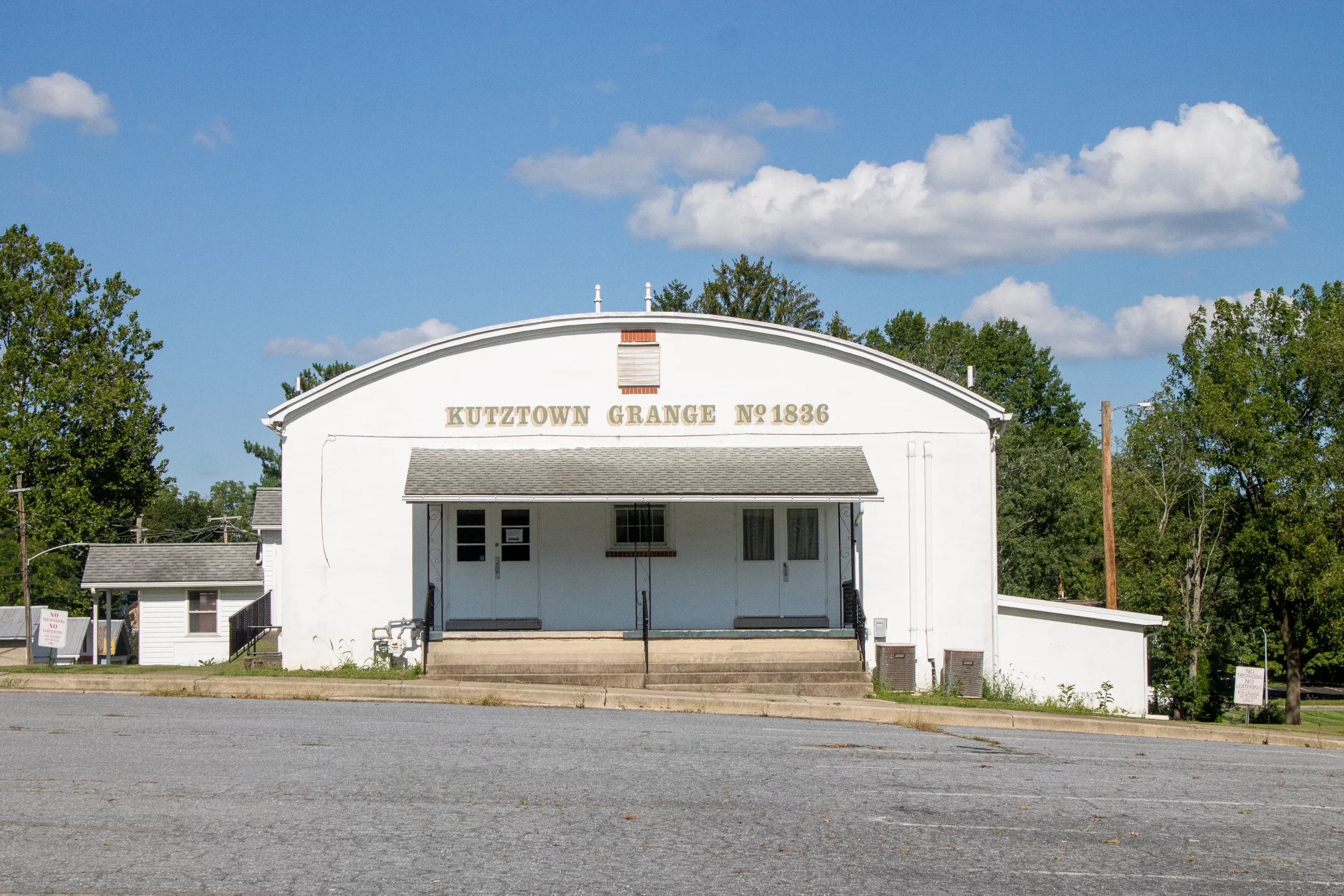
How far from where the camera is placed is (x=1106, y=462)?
89.0ft

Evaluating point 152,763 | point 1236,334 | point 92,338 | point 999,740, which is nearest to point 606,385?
point 999,740

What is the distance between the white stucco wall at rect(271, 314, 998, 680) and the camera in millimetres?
19703

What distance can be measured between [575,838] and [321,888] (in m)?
1.78

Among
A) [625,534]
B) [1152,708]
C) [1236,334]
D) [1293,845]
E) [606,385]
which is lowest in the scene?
[1152,708]

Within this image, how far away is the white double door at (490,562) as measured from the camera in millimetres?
19953

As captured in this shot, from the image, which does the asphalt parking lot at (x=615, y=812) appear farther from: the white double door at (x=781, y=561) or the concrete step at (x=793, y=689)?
the white double door at (x=781, y=561)

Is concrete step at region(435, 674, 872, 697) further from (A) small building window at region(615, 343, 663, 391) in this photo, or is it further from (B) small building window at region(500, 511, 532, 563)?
(A) small building window at region(615, 343, 663, 391)

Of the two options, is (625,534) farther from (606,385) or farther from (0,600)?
(0,600)

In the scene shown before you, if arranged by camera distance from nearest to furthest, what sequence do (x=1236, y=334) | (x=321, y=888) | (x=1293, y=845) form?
(x=321, y=888)
(x=1293, y=845)
(x=1236, y=334)

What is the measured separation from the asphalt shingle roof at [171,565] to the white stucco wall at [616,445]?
1464 cm

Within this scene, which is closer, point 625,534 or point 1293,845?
point 1293,845

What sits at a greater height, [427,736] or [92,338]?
[92,338]

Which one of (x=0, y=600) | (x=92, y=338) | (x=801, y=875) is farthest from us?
(x=0, y=600)

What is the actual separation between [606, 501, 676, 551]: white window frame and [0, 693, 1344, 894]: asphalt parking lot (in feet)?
22.3
